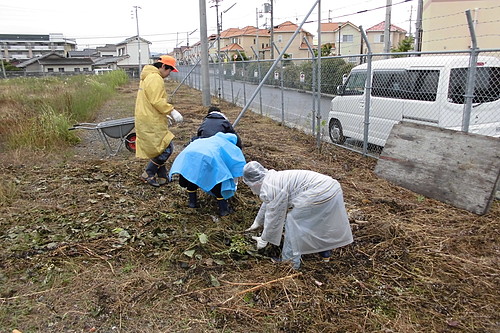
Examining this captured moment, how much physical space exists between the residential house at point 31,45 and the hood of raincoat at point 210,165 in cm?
8865

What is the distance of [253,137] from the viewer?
323 inches

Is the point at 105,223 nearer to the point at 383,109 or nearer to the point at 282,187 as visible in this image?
the point at 282,187

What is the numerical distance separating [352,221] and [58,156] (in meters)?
5.50

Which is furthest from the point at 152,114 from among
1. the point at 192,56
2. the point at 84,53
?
the point at 84,53

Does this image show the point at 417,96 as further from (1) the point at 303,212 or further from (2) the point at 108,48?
(2) the point at 108,48

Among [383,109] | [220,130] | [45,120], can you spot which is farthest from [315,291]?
[45,120]

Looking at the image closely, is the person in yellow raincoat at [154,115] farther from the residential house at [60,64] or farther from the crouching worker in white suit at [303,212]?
the residential house at [60,64]

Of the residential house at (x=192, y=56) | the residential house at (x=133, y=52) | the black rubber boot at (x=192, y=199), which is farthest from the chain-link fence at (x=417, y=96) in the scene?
the residential house at (x=133, y=52)

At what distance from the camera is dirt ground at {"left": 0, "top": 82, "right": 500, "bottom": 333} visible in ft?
8.16

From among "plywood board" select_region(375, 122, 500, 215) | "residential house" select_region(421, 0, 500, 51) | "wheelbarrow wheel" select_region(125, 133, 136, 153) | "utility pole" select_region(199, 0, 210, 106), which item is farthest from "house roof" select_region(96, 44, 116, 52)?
"plywood board" select_region(375, 122, 500, 215)

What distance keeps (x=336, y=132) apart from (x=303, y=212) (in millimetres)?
5120

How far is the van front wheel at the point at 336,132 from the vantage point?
7526 millimetres

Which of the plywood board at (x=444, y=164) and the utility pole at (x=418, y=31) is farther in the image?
the utility pole at (x=418, y=31)

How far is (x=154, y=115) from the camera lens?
4879mm
